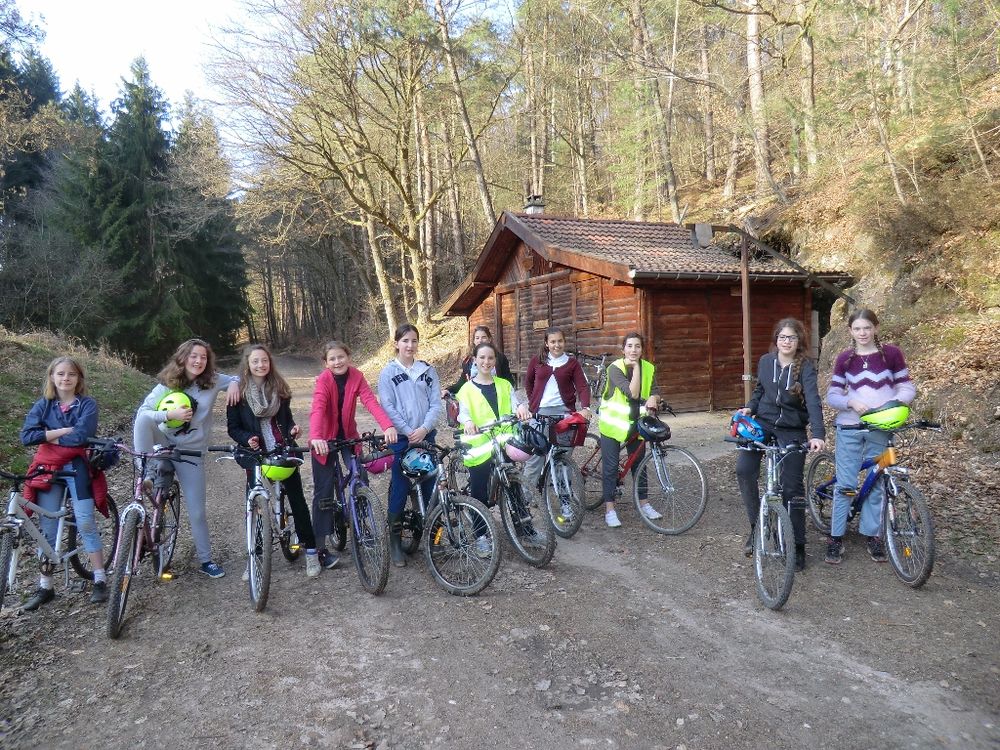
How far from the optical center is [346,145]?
22.6 metres

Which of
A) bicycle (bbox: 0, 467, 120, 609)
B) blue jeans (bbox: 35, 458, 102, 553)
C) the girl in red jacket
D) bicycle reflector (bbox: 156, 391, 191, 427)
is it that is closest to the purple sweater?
the girl in red jacket

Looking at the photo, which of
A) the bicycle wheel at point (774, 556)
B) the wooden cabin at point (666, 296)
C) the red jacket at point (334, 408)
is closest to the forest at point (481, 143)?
the wooden cabin at point (666, 296)

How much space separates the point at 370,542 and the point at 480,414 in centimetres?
129

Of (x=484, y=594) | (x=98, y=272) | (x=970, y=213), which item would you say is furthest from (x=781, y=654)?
(x=98, y=272)

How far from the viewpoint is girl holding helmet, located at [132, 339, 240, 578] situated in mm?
4645

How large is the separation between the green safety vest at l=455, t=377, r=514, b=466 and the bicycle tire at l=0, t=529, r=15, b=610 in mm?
2977

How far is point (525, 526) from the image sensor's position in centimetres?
502

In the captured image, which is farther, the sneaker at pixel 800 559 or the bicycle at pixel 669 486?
the bicycle at pixel 669 486

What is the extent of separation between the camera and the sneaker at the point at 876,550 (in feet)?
16.1

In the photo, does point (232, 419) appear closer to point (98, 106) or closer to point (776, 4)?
point (776, 4)

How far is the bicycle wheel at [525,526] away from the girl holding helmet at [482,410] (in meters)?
0.29

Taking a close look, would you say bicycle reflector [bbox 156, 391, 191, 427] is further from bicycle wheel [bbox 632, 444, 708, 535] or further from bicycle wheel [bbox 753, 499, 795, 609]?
bicycle wheel [bbox 753, 499, 795, 609]

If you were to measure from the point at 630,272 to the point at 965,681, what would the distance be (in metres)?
9.65

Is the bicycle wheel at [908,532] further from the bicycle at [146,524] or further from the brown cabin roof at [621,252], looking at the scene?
the brown cabin roof at [621,252]
